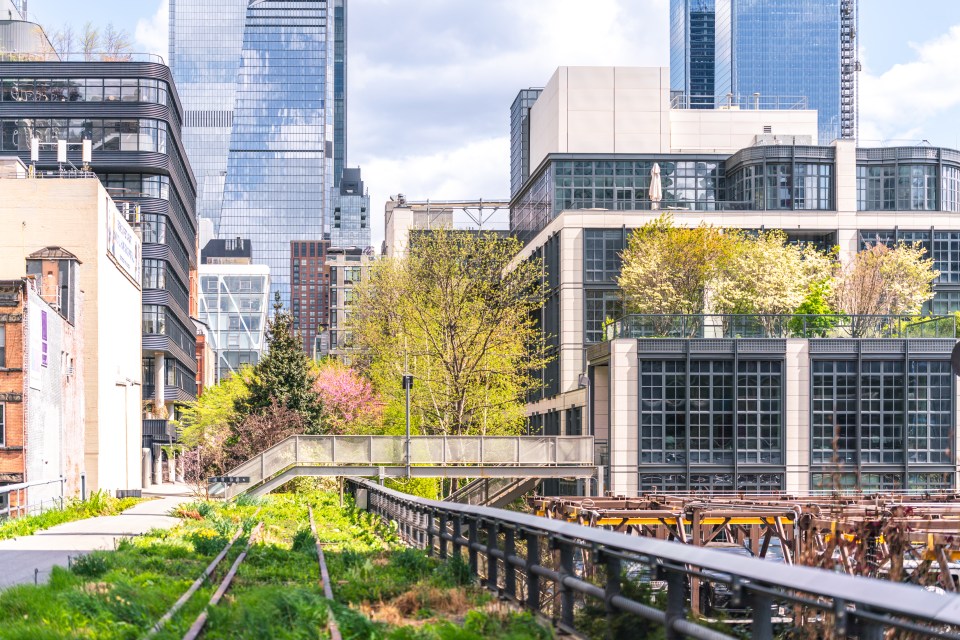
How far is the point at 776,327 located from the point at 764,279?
830 cm

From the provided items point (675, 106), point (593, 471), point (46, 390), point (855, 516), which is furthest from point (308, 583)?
point (675, 106)

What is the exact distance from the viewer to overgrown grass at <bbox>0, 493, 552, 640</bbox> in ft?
34.8

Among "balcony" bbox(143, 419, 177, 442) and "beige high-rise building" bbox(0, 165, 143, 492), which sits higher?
"beige high-rise building" bbox(0, 165, 143, 492)

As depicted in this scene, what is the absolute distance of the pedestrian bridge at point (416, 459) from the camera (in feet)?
147

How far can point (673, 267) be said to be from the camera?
2516 inches

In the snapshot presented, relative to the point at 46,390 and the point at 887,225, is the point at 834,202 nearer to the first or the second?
the point at 887,225

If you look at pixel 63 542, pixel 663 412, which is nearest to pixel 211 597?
pixel 63 542

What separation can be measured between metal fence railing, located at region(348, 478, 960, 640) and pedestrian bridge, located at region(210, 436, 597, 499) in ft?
92.9

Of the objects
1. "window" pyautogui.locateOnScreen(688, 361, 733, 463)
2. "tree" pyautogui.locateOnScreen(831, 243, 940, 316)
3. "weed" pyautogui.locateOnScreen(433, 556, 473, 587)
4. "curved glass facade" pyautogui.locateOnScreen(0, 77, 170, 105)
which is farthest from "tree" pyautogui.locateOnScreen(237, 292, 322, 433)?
"weed" pyautogui.locateOnScreen(433, 556, 473, 587)

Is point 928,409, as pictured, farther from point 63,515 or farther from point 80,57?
point 80,57

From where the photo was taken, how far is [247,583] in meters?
15.7

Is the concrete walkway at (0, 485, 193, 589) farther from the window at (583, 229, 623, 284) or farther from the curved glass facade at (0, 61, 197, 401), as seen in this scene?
the curved glass facade at (0, 61, 197, 401)

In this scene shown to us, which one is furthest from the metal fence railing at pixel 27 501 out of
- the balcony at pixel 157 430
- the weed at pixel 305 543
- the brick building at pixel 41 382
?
the balcony at pixel 157 430

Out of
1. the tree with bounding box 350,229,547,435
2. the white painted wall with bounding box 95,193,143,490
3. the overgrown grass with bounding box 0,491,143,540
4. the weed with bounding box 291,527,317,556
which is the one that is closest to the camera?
the weed with bounding box 291,527,317,556
